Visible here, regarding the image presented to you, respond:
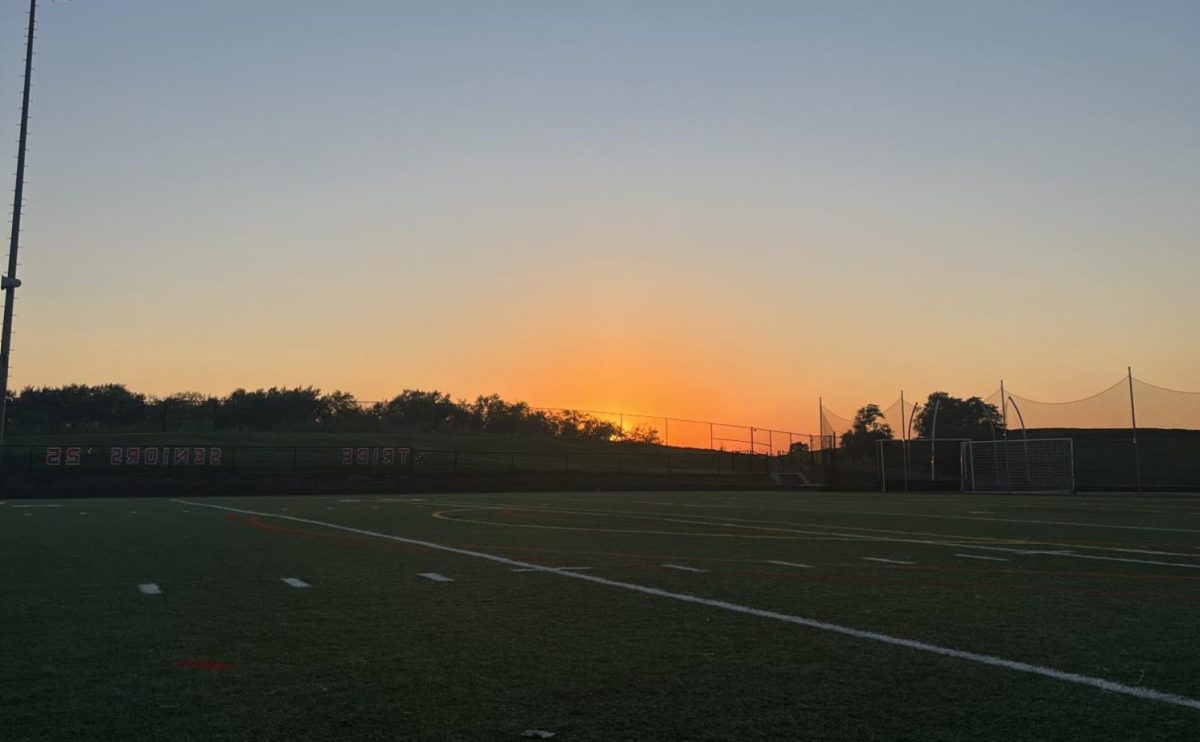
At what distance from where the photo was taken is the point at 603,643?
193 inches

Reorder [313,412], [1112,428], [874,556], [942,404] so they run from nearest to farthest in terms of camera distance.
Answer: [874,556] → [1112,428] → [942,404] → [313,412]

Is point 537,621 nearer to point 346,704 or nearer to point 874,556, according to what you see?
point 346,704

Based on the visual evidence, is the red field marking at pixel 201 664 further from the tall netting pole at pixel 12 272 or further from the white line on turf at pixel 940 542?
the tall netting pole at pixel 12 272

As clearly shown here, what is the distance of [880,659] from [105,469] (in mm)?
42507

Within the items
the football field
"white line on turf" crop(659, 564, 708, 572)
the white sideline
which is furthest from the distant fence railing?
the white sideline

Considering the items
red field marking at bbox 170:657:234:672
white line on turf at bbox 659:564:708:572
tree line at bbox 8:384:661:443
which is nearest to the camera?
red field marking at bbox 170:657:234:672

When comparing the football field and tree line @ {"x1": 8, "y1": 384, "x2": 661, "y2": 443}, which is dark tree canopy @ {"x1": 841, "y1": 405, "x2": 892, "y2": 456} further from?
the football field

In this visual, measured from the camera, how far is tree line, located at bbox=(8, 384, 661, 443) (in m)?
62.8

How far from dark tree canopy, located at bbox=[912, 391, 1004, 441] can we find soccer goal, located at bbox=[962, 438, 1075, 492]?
2.45 m

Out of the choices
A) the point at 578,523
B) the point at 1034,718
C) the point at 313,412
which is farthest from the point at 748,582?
the point at 313,412

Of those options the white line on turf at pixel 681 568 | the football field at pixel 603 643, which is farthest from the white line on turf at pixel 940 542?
the white line on turf at pixel 681 568

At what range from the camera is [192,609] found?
6.11 m

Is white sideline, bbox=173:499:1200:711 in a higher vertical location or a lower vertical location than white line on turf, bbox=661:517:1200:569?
lower

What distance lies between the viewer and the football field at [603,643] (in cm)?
348
